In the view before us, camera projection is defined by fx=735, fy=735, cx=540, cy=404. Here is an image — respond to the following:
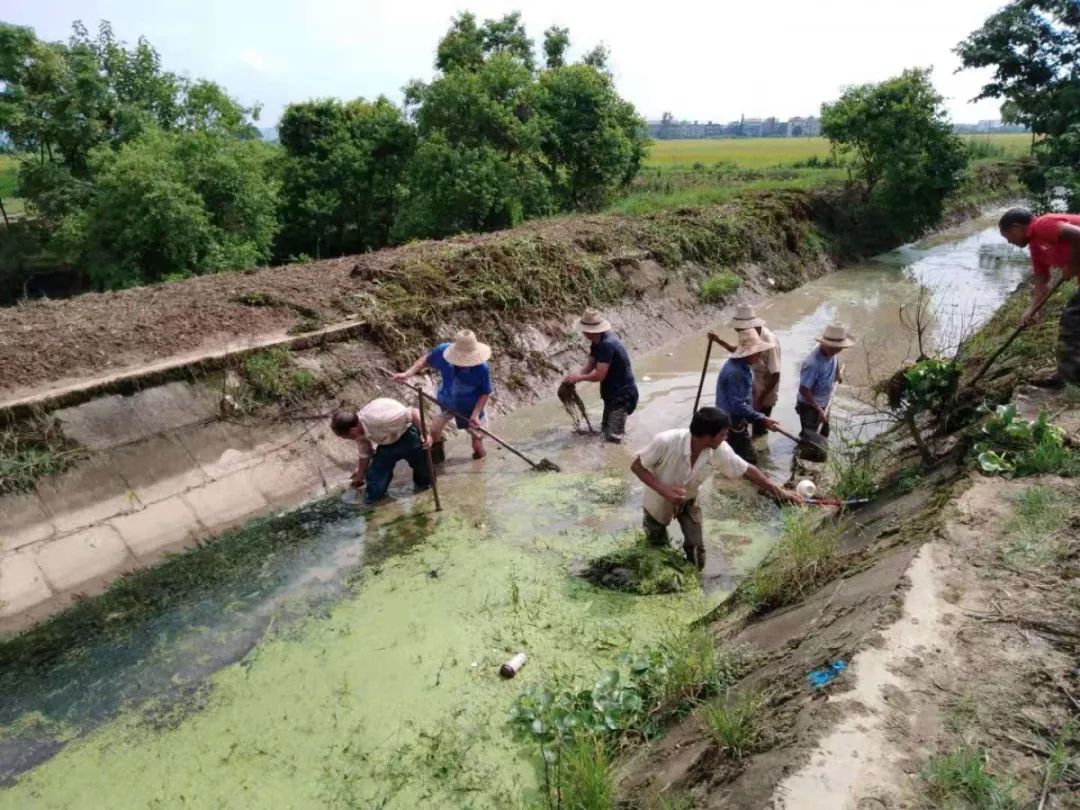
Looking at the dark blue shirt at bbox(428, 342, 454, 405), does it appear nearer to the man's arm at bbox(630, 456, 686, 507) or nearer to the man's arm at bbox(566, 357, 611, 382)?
the man's arm at bbox(566, 357, 611, 382)

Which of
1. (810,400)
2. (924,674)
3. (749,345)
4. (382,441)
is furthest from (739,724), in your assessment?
(810,400)

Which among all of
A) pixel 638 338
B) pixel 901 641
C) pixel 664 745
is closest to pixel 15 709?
pixel 664 745

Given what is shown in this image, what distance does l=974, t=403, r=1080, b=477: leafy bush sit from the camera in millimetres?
4301

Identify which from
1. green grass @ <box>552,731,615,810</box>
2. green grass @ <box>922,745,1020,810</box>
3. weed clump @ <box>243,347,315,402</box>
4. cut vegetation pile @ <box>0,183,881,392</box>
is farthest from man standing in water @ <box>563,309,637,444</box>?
green grass @ <box>922,745,1020,810</box>

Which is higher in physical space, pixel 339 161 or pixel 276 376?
pixel 339 161

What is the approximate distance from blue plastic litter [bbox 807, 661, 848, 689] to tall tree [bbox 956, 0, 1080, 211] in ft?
51.0

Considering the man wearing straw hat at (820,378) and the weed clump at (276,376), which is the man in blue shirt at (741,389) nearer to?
the man wearing straw hat at (820,378)

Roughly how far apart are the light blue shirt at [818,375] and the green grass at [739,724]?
3.97m

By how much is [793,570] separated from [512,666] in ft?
5.52

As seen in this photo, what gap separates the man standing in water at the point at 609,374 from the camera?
736cm

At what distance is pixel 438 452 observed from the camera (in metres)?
7.20

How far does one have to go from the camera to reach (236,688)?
4.20 meters

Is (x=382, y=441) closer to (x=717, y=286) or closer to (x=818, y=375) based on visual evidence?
(x=818, y=375)

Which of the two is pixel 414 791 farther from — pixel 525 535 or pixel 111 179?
pixel 111 179
